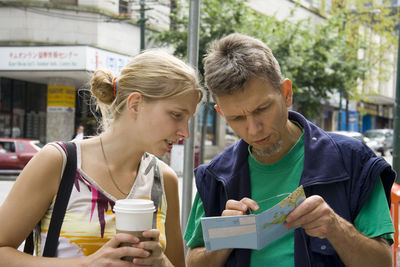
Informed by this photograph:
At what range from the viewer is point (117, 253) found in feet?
6.23

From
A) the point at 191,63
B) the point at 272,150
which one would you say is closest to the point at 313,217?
the point at 272,150

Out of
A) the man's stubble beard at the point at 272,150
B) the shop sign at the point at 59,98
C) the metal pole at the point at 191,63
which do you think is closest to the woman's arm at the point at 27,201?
the man's stubble beard at the point at 272,150

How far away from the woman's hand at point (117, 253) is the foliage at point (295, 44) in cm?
1690

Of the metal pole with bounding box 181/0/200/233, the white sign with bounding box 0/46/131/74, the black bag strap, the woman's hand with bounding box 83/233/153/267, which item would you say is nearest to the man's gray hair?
the black bag strap

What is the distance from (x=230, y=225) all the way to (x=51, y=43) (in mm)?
19805

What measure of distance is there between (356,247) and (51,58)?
19.3m

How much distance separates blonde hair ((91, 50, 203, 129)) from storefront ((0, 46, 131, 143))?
54.0 feet

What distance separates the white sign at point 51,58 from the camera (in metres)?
19.9

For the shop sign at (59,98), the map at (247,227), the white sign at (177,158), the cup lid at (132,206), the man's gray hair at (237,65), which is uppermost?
the man's gray hair at (237,65)

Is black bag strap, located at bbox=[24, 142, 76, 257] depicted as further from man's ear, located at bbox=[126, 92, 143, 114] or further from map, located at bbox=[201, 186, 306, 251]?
map, located at bbox=[201, 186, 306, 251]

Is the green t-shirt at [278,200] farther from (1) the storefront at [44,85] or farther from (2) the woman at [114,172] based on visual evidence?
(1) the storefront at [44,85]

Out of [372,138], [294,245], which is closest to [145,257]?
[294,245]

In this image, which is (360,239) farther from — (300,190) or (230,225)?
(230,225)

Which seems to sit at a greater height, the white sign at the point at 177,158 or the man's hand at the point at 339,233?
the man's hand at the point at 339,233
